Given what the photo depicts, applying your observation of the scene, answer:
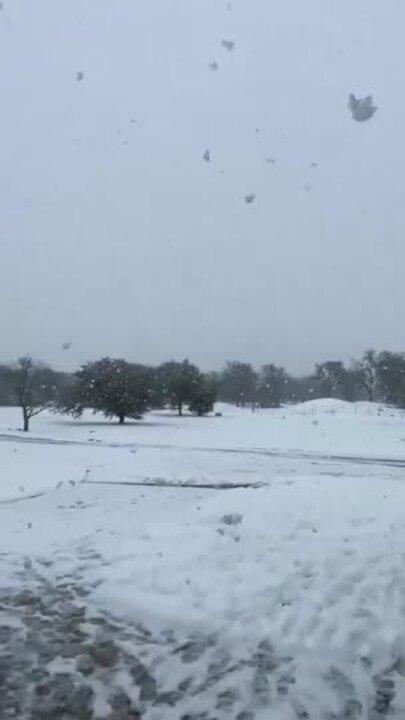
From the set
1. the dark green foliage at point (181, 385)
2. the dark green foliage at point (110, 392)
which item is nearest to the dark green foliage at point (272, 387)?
the dark green foliage at point (181, 385)

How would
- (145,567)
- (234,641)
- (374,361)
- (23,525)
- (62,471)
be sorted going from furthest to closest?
(374,361), (62,471), (23,525), (145,567), (234,641)

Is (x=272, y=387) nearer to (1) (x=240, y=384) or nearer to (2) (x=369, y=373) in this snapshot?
(1) (x=240, y=384)

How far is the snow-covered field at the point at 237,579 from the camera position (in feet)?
14.5

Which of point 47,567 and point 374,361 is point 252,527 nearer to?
point 47,567

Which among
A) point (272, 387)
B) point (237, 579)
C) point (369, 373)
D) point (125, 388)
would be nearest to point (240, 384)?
point (272, 387)

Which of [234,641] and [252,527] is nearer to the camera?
[234,641]

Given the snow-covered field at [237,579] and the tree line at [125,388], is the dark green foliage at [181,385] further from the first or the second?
the snow-covered field at [237,579]

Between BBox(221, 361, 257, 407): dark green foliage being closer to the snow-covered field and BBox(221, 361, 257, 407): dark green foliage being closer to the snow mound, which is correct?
the snow mound

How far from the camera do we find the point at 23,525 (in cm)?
941

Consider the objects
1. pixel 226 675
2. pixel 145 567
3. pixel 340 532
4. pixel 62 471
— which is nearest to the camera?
pixel 226 675

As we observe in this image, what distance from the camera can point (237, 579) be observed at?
645cm

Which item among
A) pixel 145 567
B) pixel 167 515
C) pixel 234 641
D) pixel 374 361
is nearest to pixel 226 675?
pixel 234 641

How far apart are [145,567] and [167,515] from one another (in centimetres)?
287

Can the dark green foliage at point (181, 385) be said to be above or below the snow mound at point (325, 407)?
above
